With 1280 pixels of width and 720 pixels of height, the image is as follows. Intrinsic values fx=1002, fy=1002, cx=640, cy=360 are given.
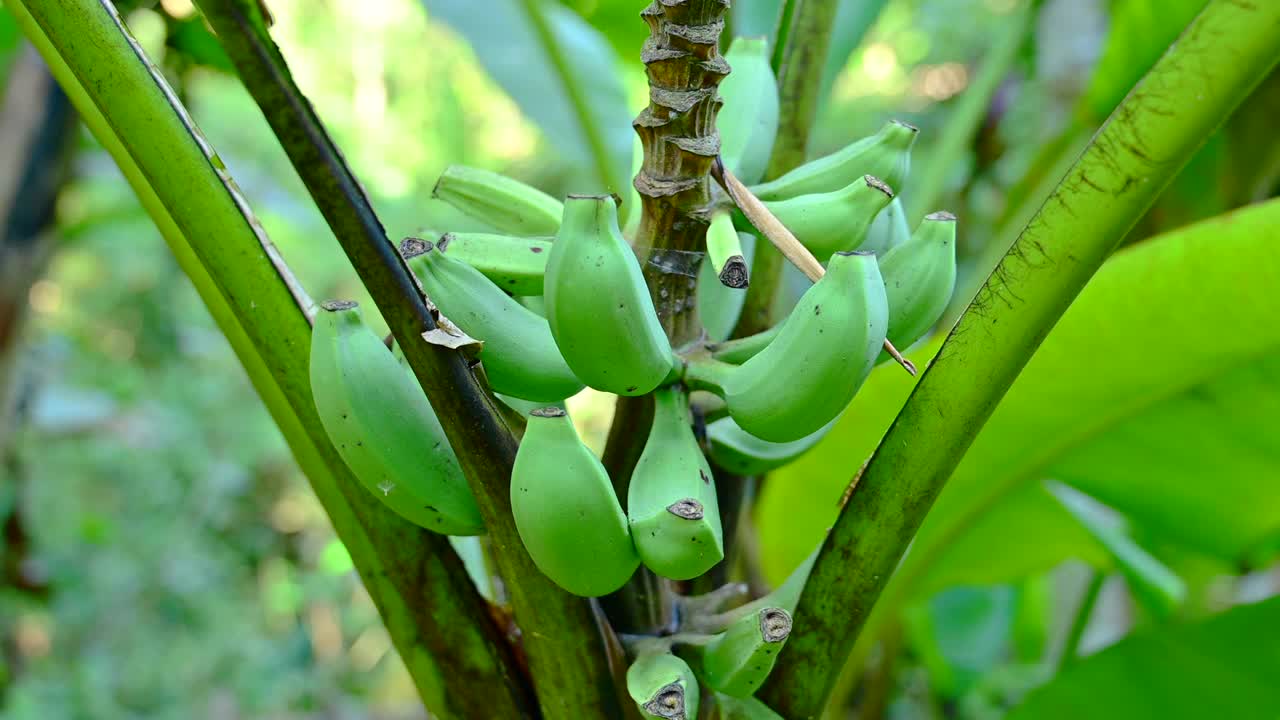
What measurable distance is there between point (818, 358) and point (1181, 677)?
435mm

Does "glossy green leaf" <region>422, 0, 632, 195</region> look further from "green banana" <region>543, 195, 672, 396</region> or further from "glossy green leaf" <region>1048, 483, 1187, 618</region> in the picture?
"green banana" <region>543, 195, 672, 396</region>

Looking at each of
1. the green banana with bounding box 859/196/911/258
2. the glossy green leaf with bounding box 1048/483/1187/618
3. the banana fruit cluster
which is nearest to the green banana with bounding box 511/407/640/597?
the banana fruit cluster

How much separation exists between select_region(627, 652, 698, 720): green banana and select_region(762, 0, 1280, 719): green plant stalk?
68 millimetres

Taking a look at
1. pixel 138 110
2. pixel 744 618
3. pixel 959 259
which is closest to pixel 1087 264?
pixel 744 618

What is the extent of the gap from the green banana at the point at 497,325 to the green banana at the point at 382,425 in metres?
0.03

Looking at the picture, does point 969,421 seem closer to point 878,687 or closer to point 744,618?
point 744,618

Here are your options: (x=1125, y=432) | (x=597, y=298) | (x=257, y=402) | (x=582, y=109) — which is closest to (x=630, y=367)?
(x=597, y=298)

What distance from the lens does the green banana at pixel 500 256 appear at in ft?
1.45

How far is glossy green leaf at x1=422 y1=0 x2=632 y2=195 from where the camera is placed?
1029 mm

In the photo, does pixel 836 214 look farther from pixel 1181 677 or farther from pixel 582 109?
pixel 582 109

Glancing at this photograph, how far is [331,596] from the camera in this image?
2.13m

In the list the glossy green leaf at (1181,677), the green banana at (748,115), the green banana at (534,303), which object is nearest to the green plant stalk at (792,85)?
the green banana at (748,115)

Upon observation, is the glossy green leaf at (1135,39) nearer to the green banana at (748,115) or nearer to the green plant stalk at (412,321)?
the green banana at (748,115)

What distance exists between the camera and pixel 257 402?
2928mm
